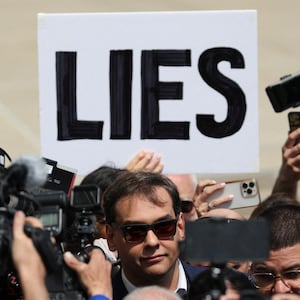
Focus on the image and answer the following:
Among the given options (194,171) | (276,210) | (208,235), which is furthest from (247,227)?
(194,171)

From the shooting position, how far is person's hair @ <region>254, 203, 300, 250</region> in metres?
4.26

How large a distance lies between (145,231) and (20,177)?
881mm

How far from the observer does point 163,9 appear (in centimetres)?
800

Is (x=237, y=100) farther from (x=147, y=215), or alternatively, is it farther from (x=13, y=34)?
(x=13, y=34)

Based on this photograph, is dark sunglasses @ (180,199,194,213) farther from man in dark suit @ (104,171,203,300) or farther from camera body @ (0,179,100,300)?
camera body @ (0,179,100,300)

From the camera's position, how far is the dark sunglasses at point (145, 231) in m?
4.15

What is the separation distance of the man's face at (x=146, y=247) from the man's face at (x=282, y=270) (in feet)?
0.98

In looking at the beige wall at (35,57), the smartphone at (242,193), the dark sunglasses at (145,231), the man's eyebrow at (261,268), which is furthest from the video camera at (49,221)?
the beige wall at (35,57)

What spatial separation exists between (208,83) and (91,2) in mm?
2796

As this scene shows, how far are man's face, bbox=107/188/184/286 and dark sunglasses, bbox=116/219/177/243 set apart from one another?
1 cm

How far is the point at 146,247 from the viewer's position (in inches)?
163

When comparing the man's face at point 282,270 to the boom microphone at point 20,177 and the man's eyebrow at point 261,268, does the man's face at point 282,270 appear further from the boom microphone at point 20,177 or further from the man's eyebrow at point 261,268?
the boom microphone at point 20,177

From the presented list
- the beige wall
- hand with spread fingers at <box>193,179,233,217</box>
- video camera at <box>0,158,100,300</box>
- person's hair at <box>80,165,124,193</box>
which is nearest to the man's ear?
video camera at <box>0,158,100,300</box>

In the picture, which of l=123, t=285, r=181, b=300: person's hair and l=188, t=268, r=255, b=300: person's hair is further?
l=123, t=285, r=181, b=300: person's hair
